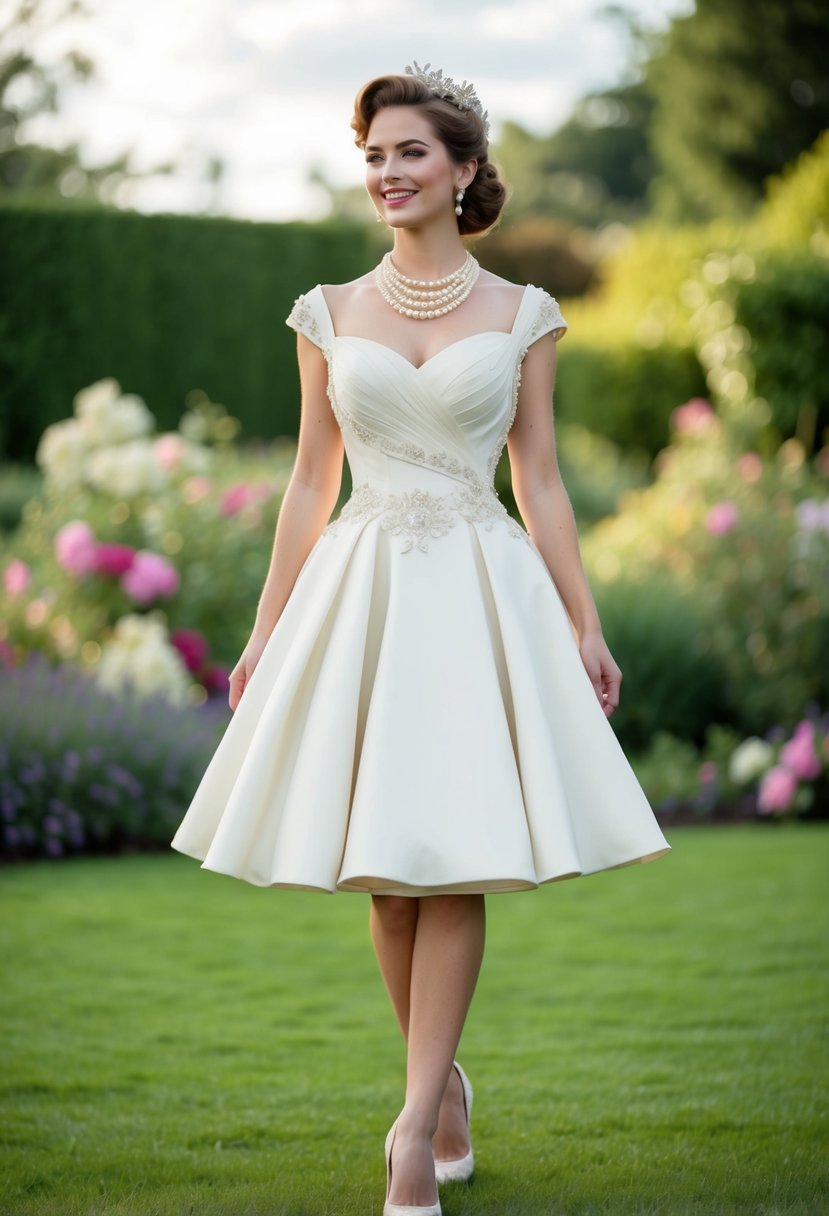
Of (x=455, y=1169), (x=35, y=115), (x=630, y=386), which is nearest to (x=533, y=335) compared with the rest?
(x=455, y=1169)

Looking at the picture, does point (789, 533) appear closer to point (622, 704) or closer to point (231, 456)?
point (622, 704)

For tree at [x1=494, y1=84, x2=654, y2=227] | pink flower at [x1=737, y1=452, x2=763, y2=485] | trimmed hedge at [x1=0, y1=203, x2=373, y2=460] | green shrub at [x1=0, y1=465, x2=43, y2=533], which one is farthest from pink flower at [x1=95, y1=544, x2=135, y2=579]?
tree at [x1=494, y1=84, x2=654, y2=227]

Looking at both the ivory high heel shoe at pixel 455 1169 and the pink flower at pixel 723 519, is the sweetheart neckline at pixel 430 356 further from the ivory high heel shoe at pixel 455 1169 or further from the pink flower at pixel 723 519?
the pink flower at pixel 723 519

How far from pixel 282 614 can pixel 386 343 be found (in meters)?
0.56

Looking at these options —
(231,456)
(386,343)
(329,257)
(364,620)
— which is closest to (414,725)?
(364,620)

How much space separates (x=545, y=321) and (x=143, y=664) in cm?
408

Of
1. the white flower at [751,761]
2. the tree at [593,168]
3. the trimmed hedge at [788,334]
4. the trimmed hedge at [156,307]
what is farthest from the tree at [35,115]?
the tree at [593,168]

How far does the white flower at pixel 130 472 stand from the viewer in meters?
7.43

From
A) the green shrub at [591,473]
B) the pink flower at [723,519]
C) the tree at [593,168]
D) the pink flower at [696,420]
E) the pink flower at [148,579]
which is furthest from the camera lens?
the tree at [593,168]

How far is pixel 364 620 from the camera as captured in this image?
8.84ft

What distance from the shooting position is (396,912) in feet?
9.02

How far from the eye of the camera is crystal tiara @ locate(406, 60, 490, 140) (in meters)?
2.87

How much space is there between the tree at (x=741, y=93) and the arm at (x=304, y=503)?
27888 mm

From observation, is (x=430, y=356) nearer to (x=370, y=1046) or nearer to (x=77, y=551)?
(x=370, y=1046)
